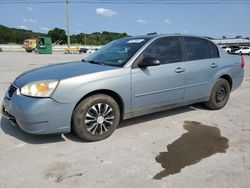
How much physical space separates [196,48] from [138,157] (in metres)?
2.66

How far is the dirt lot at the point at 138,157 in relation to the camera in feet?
9.18

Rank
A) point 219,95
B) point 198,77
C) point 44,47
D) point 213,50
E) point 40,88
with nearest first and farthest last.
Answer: point 40,88 < point 198,77 < point 213,50 < point 219,95 < point 44,47

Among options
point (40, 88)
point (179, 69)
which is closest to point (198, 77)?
point (179, 69)

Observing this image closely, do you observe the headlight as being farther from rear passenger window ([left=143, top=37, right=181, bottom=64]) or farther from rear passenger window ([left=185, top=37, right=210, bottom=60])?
rear passenger window ([left=185, top=37, right=210, bottom=60])

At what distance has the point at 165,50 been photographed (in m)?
4.51

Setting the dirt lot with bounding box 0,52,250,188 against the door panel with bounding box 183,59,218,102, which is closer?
the dirt lot with bounding box 0,52,250,188

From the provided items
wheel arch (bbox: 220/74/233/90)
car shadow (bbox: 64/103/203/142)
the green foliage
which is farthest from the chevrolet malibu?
the green foliage

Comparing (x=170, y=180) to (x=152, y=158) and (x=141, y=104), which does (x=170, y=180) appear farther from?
(x=141, y=104)

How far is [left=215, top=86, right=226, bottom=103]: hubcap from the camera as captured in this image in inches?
213

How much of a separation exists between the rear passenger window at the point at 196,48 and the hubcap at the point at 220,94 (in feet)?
2.63

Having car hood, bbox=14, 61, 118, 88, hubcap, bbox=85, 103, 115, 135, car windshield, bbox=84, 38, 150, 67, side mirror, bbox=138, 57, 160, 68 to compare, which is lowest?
hubcap, bbox=85, 103, 115, 135

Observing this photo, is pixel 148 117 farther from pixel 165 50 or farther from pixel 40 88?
pixel 40 88

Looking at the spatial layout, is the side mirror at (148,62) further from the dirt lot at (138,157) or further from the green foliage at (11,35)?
the green foliage at (11,35)

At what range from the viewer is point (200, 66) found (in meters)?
4.88
